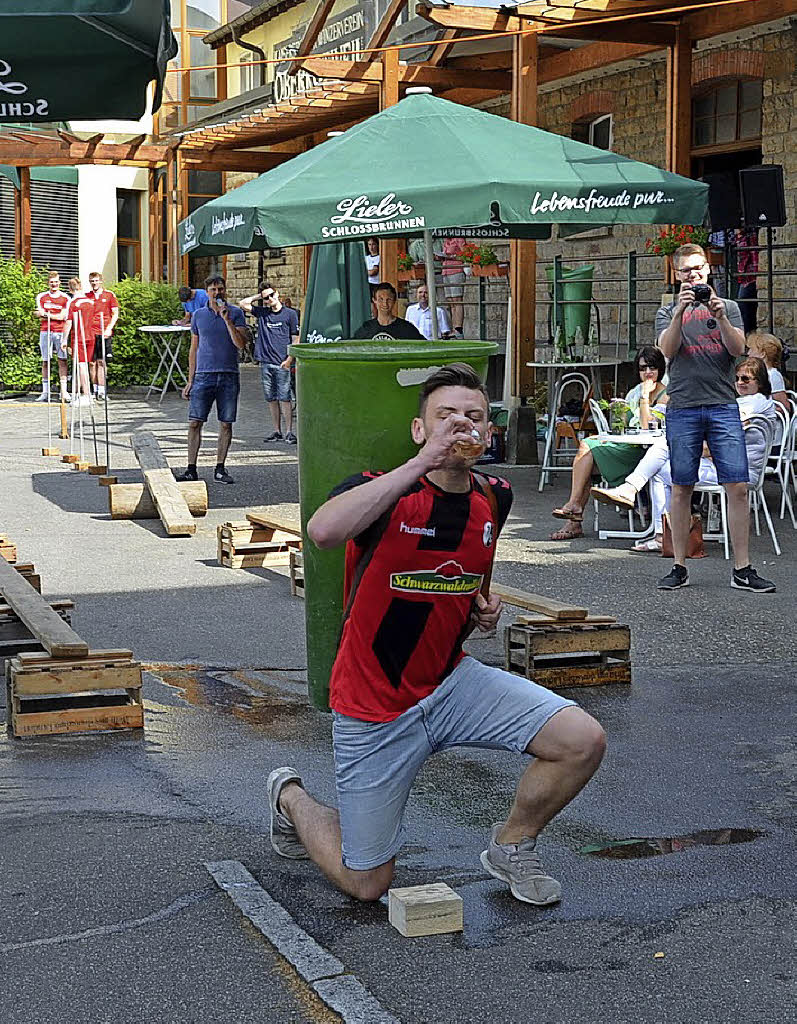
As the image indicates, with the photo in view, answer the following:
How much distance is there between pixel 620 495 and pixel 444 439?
6346mm

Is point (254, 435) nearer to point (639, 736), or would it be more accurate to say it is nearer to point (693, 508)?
point (693, 508)

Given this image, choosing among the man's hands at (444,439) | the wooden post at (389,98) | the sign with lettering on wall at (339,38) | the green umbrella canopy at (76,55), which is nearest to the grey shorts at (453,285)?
the wooden post at (389,98)

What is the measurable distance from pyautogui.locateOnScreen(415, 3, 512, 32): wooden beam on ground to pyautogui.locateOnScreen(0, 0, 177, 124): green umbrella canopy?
9.87 metres

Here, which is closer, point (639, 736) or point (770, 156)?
point (639, 736)

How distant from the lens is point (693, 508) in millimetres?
9945

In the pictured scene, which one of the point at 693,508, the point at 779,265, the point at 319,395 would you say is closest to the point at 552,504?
the point at 693,508

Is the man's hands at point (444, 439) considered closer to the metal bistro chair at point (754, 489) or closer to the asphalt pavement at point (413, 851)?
the asphalt pavement at point (413, 851)

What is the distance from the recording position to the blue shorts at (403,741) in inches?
151

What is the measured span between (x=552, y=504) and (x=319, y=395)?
21.8ft

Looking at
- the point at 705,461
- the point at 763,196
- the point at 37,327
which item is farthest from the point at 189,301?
the point at 705,461

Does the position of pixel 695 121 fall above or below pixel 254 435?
above

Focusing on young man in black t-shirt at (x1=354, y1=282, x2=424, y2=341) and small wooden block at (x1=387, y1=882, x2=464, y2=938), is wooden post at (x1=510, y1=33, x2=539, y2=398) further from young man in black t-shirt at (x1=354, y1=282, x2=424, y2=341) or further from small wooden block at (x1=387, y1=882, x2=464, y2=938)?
small wooden block at (x1=387, y1=882, x2=464, y2=938)

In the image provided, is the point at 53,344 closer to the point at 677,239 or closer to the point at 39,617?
the point at 677,239

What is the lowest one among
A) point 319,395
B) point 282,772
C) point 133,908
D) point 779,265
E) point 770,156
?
point 133,908
